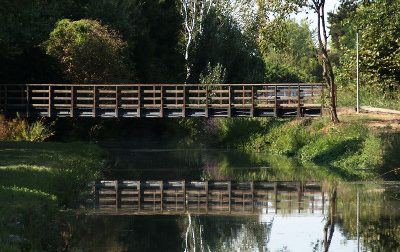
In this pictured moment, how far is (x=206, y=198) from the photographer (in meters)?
27.0

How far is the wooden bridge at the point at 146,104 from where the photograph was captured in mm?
47031

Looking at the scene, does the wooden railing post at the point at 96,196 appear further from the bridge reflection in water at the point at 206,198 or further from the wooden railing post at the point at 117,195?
the wooden railing post at the point at 117,195

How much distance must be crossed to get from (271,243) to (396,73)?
1348 inches

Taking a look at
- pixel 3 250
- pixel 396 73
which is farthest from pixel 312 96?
pixel 3 250

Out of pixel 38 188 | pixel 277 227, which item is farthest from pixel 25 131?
pixel 277 227

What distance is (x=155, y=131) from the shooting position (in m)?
64.9

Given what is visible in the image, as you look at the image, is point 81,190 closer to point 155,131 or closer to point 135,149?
point 135,149

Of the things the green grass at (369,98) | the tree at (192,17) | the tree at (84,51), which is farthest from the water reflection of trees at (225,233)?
the tree at (192,17)

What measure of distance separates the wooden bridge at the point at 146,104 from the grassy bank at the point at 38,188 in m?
8.15

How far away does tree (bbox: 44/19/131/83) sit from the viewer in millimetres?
53375

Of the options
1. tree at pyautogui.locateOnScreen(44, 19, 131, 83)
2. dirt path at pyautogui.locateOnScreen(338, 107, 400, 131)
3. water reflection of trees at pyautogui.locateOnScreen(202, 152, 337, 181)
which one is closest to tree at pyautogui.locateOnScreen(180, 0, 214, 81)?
tree at pyautogui.locateOnScreen(44, 19, 131, 83)

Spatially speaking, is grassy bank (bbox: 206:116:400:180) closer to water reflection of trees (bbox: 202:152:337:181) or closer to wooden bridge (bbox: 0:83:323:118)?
water reflection of trees (bbox: 202:152:337:181)

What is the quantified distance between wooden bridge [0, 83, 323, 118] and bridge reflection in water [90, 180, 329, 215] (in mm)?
15310

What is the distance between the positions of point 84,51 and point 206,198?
28016 millimetres
